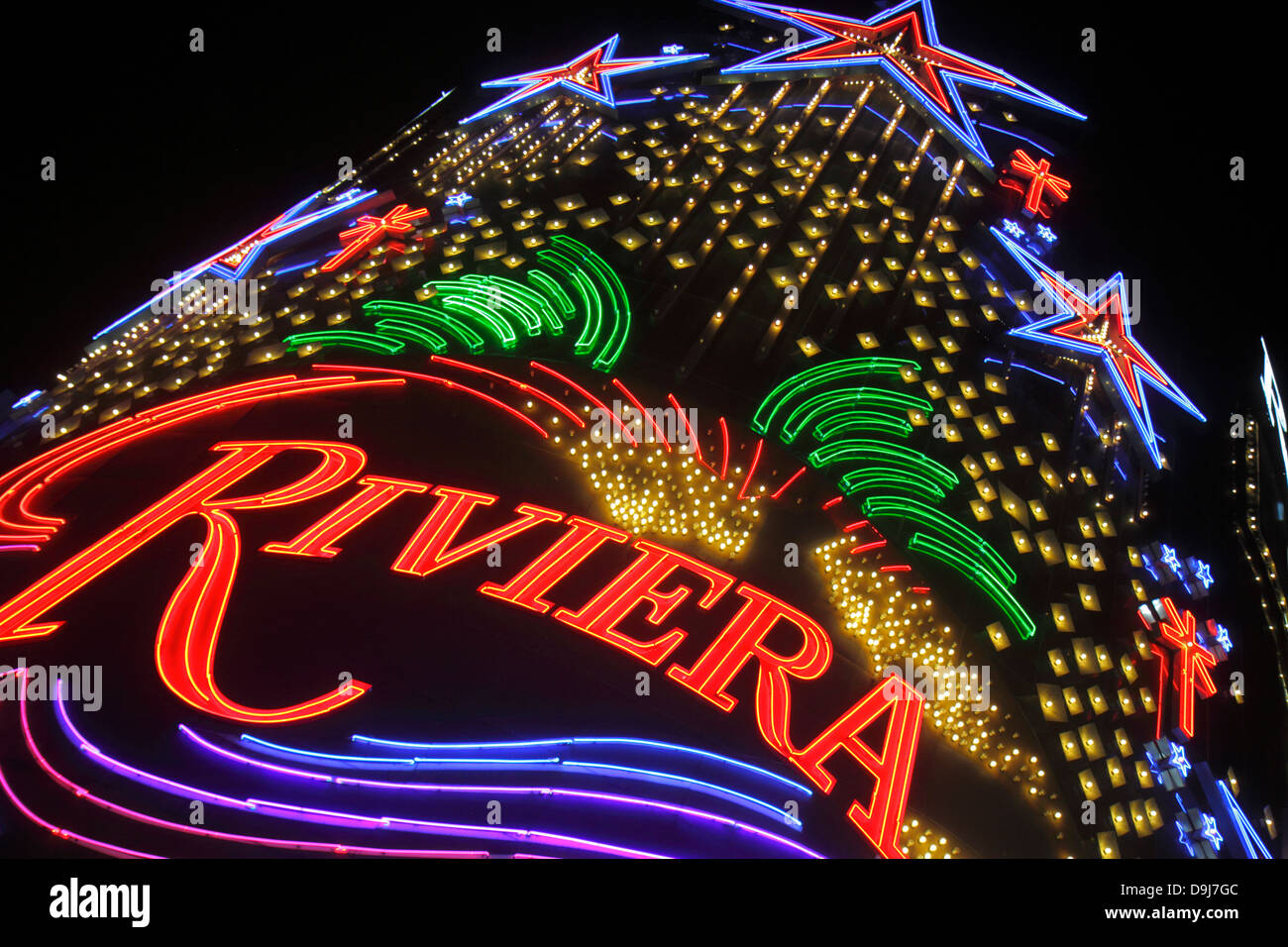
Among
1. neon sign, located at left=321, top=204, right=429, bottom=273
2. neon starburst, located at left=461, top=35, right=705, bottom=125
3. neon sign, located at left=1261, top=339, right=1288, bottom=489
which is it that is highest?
neon starburst, located at left=461, top=35, right=705, bottom=125

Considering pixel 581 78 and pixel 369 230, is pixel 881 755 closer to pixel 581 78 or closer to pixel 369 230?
pixel 369 230

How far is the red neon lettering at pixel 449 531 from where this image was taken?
356 inches

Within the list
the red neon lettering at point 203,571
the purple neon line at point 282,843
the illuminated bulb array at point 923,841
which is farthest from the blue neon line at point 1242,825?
the red neon lettering at point 203,571

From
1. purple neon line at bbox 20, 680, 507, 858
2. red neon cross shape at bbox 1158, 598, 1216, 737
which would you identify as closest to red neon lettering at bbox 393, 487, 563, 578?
purple neon line at bbox 20, 680, 507, 858

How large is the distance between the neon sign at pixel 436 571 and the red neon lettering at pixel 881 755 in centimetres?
1

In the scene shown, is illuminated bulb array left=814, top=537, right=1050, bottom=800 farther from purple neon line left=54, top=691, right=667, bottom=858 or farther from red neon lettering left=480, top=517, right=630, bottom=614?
→ purple neon line left=54, top=691, right=667, bottom=858

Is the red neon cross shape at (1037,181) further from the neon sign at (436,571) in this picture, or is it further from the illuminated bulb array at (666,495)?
the neon sign at (436,571)

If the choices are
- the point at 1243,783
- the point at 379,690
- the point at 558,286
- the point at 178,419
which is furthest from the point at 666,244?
the point at 1243,783

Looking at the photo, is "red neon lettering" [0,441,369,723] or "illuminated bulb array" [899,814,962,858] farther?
"illuminated bulb array" [899,814,962,858]

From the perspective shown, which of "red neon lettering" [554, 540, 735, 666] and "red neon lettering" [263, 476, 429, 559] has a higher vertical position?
"red neon lettering" [263, 476, 429, 559]

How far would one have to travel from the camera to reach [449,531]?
9.34m

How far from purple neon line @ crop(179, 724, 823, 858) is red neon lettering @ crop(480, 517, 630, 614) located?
1.77m

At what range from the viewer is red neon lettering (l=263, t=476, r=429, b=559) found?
29.6 feet

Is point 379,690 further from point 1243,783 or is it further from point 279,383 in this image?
point 1243,783
